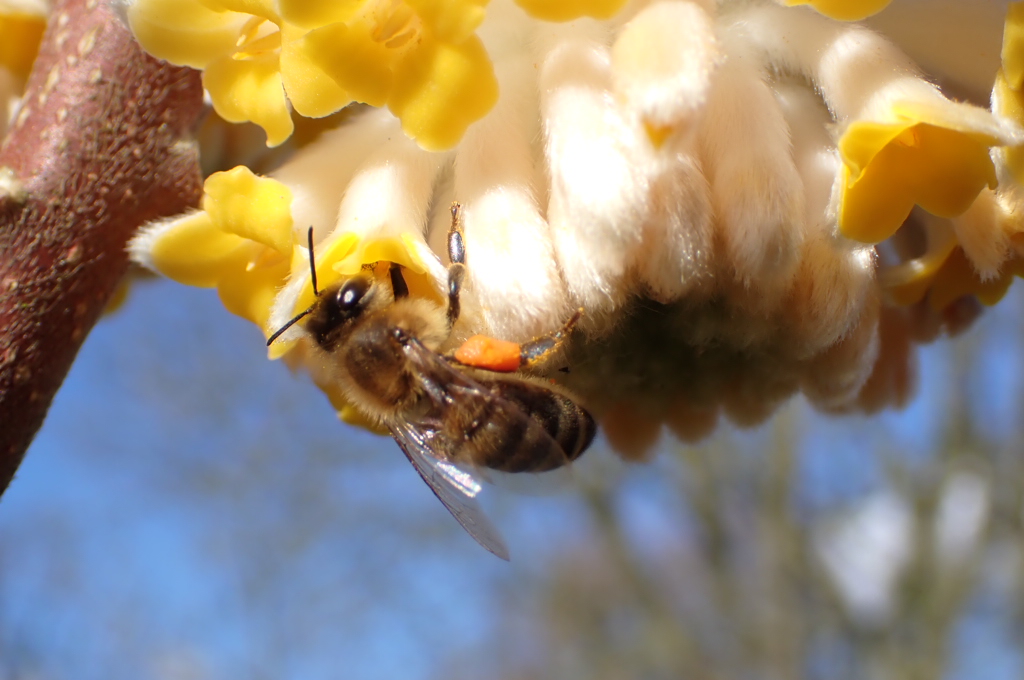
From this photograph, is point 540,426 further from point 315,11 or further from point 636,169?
point 315,11

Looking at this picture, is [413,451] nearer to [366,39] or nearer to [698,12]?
[366,39]

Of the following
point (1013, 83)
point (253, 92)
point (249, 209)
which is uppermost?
point (1013, 83)

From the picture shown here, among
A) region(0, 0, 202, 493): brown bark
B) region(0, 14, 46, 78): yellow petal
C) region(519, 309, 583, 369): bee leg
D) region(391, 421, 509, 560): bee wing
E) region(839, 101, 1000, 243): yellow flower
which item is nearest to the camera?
region(839, 101, 1000, 243): yellow flower

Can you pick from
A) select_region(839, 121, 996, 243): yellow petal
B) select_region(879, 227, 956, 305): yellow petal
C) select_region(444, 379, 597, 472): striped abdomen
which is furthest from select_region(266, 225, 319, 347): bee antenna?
select_region(879, 227, 956, 305): yellow petal

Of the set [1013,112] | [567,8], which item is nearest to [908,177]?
[1013,112]

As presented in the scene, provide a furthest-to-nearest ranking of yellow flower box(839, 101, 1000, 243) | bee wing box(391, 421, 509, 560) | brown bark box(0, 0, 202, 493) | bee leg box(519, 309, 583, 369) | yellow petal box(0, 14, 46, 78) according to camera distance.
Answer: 1. yellow petal box(0, 14, 46, 78)
2. bee wing box(391, 421, 509, 560)
3. brown bark box(0, 0, 202, 493)
4. bee leg box(519, 309, 583, 369)
5. yellow flower box(839, 101, 1000, 243)

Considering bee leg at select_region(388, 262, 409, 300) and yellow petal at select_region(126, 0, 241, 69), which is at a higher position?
yellow petal at select_region(126, 0, 241, 69)

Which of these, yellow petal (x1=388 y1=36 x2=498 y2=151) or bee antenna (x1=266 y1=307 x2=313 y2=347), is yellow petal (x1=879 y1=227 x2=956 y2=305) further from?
bee antenna (x1=266 y1=307 x2=313 y2=347)
